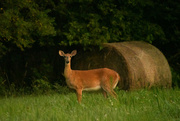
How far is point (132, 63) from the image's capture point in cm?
1058

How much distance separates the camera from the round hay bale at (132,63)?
10500 mm

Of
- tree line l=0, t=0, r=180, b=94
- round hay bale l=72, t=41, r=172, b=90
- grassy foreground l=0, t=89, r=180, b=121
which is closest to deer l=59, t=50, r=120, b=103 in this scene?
round hay bale l=72, t=41, r=172, b=90

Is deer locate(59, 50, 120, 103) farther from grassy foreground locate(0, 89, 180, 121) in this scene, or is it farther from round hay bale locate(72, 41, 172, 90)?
grassy foreground locate(0, 89, 180, 121)

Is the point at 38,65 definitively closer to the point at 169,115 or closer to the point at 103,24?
the point at 103,24

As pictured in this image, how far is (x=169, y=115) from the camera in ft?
18.5

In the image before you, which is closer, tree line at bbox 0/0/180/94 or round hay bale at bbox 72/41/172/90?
tree line at bbox 0/0/180/94

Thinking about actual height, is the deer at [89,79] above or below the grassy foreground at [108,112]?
below

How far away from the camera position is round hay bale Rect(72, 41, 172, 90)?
10.5 m

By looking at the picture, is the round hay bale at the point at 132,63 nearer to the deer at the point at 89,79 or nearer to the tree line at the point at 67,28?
the tree line at the point at 67,28

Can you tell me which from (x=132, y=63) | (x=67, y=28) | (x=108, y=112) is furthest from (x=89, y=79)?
(x=108, y=112)

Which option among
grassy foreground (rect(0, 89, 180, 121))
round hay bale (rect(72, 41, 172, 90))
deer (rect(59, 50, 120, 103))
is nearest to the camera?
grassy foreground (rect(0, 89, 180, 121))

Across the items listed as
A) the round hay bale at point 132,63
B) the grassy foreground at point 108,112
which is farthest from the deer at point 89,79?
the grassy foreground at point 108,112

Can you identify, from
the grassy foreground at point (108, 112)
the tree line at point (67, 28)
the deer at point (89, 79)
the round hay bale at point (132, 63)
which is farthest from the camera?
the round hay bale at point (132, 63)

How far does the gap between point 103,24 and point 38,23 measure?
262cm
